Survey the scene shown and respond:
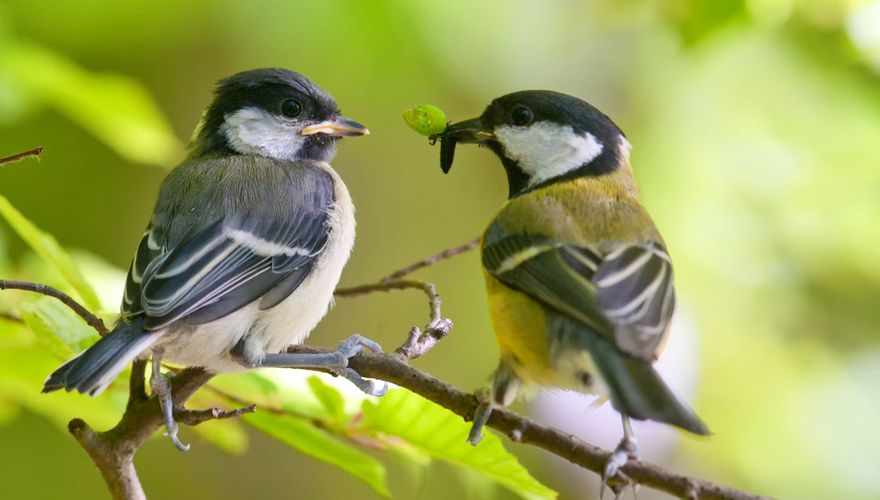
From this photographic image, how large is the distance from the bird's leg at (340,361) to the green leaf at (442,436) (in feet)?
0.14

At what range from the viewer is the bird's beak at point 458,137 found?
6.08 feet

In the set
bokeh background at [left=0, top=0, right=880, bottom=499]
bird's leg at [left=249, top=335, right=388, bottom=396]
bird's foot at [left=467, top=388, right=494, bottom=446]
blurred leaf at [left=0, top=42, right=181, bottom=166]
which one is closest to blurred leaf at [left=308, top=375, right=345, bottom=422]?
bird's leg at [left=249, top=335, right=388, bottom=396]

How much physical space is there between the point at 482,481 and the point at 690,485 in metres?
0.74

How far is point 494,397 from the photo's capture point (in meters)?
1.40

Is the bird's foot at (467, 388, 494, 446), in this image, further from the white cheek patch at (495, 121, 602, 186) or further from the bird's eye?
the bird's eye

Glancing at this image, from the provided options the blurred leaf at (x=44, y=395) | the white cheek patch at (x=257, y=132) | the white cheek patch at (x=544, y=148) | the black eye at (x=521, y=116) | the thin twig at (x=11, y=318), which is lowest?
the blurred leaf at (x=44, y=395)

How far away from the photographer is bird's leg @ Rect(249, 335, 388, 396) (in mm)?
1614

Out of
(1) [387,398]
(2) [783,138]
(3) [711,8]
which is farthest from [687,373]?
(1) [387,398]

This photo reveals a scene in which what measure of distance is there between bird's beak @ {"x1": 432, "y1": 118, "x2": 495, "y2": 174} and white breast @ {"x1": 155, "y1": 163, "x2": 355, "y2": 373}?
322mm

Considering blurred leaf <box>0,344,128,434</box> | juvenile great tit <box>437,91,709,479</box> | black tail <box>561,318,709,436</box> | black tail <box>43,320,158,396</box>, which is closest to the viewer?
black tail <box>561,318,709,436</box>

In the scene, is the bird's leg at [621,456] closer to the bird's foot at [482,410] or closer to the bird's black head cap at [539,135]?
the bird's foot at [482,410]

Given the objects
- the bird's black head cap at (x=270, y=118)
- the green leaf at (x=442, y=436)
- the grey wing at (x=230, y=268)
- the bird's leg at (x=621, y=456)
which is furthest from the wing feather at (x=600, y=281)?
the bird's black head cap at (x=270, y=118)

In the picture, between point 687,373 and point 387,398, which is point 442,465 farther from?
point 387,398

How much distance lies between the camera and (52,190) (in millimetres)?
3848
